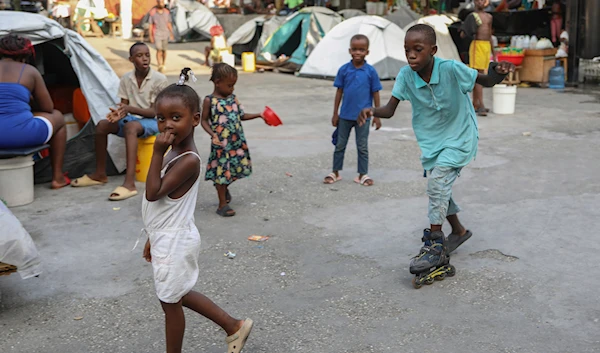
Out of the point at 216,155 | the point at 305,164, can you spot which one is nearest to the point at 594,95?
the point at 305,164

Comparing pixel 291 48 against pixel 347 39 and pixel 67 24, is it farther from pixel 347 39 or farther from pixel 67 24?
pixel 67 24

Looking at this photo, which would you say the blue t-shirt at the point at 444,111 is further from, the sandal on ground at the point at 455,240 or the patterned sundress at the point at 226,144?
the patterned sundress at the point at 226,144

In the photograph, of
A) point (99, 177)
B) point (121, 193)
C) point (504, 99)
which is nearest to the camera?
point (121, 193)

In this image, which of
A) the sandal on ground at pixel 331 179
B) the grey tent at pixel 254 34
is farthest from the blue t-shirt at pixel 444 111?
the grey tent at pixel 254 34

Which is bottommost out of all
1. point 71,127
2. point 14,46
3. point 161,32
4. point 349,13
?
point 71,127

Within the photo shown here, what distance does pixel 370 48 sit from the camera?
1545 cm

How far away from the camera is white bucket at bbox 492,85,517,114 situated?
1041cm

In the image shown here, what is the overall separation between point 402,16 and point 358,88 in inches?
481

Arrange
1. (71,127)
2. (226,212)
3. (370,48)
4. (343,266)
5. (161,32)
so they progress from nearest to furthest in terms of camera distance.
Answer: (343,266)
(226,212)
(71,127)
(370,48)
(161,32)

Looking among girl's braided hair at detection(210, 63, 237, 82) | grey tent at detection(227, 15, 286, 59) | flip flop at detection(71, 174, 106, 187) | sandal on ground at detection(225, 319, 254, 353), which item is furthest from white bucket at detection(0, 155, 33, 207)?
grey tent at detection(227, 15, 286, 59)

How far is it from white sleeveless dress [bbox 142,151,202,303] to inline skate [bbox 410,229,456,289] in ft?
5.23

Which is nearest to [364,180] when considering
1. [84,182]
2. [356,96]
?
[356,96]

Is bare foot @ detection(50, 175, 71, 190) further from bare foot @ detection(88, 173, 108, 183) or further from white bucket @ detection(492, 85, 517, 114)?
white bucket @ detection(492, 85, 517, 114)

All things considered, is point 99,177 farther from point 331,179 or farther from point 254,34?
point 254,34
